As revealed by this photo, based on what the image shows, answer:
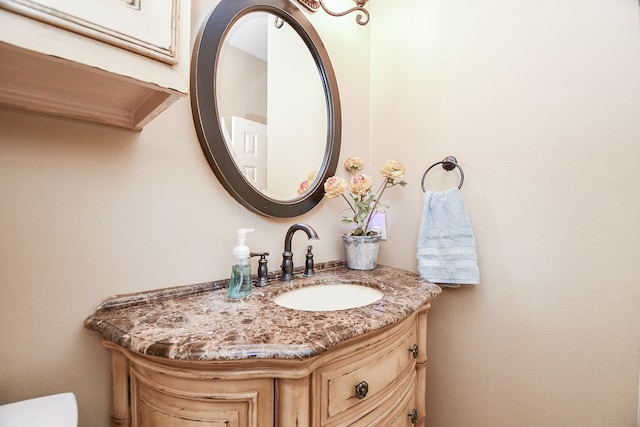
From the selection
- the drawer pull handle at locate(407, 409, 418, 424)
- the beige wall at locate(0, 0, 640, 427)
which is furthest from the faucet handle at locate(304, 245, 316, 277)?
the drawer pull handle at locate(407, 409, 418, 424)

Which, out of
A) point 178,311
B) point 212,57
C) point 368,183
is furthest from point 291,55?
point 178,311

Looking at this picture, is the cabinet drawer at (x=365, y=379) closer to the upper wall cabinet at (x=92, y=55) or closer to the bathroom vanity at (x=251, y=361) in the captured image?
the bathroom vanity at (x=251, y=361)

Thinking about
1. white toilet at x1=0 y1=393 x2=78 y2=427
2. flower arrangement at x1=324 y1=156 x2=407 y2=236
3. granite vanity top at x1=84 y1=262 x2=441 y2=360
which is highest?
flower arrangement at x1=324 y1=156 x2=407 y2=236

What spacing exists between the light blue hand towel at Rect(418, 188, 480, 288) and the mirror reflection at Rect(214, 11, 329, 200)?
0.51m

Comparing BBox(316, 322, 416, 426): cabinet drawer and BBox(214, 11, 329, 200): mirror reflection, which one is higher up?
BBox(214, 11, 329, 200): mirror reflection

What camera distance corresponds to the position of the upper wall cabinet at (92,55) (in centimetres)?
39

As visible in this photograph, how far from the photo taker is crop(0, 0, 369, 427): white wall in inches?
23.4

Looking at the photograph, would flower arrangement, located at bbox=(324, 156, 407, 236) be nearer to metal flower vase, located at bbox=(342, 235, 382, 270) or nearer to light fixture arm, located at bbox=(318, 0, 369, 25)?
metal flower vase, located at bbox=(342, 235, 382, 270)

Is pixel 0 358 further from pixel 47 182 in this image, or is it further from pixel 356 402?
pixel 356 402

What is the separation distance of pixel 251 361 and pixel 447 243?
87 cm

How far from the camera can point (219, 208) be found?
2.93 feet

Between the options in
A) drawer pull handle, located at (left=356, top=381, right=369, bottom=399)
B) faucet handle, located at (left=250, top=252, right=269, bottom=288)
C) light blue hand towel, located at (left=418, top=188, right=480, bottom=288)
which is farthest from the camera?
light blue hand towel, located at (left=418, top=188, right=480, bottom=288)

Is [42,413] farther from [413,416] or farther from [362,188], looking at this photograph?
[362,188]

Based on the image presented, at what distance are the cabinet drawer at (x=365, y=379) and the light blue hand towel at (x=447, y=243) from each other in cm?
37
